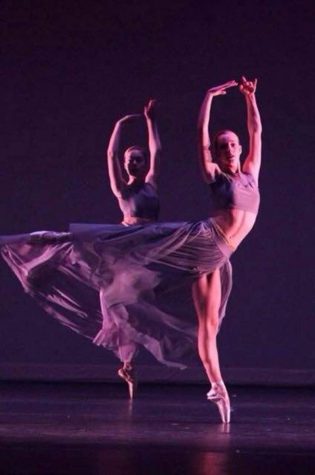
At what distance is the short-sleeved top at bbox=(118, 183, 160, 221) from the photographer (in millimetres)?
6602

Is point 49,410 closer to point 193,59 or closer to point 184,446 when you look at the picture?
point 184,446

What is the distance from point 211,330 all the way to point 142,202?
122 cm

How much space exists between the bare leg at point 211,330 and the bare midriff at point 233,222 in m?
0.18

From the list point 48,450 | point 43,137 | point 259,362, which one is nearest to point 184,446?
point 48,450

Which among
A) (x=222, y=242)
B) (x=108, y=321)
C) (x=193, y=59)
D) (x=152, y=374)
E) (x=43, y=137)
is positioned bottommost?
(x=152, y=374)

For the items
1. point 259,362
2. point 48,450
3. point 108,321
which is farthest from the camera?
point 259,362

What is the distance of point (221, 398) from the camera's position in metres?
5.59

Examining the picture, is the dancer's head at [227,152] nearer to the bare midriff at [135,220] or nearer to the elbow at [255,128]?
the elbow at [255,128]

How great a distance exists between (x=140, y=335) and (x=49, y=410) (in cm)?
62

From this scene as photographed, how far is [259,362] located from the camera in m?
7.70

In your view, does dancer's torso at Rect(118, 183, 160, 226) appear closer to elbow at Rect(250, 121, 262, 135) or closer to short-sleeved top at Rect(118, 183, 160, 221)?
short-sleeved top at Rect(118, 183, 160, 221)

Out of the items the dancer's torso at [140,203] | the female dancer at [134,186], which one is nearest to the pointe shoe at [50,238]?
the female dancer at [134,186]

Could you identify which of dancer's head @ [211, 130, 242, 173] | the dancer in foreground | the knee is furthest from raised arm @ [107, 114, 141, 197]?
the knee

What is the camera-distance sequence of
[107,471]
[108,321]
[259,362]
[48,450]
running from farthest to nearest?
[259,362], [108,321], [48,450], [107,471]
